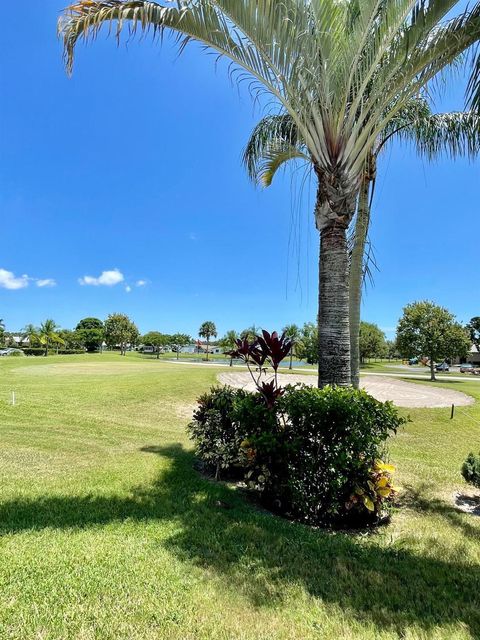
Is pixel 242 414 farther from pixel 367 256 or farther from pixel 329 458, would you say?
pixel 367 256

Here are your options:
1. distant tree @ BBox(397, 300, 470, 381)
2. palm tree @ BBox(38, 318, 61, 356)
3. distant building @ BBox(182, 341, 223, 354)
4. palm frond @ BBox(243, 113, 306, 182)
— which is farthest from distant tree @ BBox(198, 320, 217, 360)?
palm frond @ BBox(243, 113, 306, 182)

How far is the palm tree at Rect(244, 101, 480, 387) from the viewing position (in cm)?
658

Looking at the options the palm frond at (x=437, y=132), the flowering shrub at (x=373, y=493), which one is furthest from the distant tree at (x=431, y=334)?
the flowering shrub at (x=373, y=493)

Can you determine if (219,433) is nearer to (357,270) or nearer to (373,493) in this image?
(373,493)

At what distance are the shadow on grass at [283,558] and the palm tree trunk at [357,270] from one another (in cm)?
321

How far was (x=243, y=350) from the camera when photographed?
5.42 metres

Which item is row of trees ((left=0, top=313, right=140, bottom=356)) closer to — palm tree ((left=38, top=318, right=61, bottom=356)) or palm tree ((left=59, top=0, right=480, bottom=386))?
palm tree ((left=38, top=318, right=61, bottom=356))

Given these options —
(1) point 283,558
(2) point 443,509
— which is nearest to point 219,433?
(1) point 283,558

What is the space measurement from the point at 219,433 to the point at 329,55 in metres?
5.30

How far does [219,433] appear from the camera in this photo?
544 centimetres

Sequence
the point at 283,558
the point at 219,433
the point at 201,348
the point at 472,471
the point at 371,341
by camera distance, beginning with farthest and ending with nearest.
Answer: the point at 201,348 → the point at 371,341 → the point at 472,471 → the point at 219,433 → the point at 283,558

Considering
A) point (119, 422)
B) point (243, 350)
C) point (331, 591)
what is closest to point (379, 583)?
point (331, 591)

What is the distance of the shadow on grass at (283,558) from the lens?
2580 millimetres

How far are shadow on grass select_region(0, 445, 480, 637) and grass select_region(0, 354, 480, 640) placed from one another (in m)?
0.01
